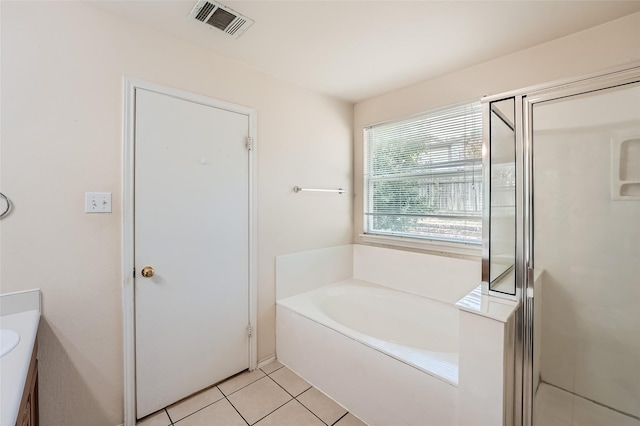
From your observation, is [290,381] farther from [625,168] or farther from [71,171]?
[625,168]

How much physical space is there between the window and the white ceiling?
47 centimetres

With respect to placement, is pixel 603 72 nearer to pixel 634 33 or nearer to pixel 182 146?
pixel 634 33

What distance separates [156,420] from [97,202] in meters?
1.34

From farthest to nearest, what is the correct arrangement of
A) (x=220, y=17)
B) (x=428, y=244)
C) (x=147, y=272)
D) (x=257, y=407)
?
1. (x=428, y=244)
2. (x=257, y=407)
3. (x=147, y=272)
4. (x=220, y=17)

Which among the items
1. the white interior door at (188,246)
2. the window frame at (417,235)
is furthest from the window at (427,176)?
the white interior door at (188,246)

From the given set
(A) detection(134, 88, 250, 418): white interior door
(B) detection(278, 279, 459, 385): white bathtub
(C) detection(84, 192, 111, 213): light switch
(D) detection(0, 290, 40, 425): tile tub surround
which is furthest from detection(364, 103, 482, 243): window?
(D) detection(0, 290, 40, 425): tile tub surround

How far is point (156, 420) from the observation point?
165 cm

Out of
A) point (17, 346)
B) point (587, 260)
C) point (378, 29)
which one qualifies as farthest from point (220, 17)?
point (587, 260)

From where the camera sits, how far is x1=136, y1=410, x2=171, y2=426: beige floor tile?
1.62 metres

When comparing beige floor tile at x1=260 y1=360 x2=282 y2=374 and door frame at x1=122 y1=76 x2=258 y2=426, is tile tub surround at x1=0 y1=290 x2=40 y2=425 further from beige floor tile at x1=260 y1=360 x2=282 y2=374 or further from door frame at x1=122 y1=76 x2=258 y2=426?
beige floor tile at x1=260 y1=360 x2=282 y2=374

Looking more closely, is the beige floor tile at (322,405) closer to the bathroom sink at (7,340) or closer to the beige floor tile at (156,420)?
the beige floor tile at (156,420)

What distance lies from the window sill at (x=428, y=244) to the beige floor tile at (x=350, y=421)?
1376 mm

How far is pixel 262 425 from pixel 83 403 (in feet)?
3.19

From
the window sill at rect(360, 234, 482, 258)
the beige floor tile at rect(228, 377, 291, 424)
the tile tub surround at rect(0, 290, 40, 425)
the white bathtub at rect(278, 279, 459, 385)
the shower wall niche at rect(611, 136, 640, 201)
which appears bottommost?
the beige floor tile at rect(228, 377, 291, 424)
